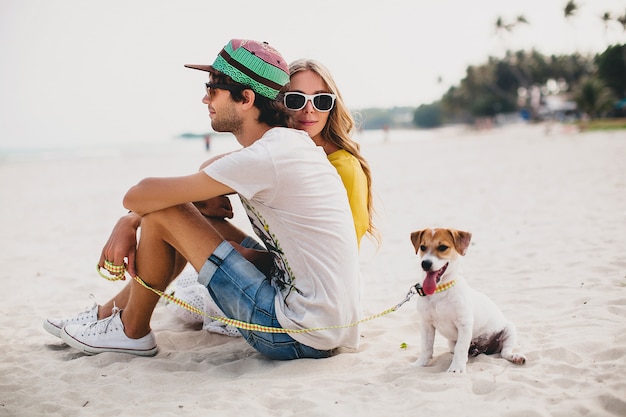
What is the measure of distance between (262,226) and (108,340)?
1412 mm

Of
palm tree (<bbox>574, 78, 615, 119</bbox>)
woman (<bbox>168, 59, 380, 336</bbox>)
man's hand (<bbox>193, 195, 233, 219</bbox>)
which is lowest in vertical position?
man's hand (<bbox>193, 195, 233, 219</bbox>)

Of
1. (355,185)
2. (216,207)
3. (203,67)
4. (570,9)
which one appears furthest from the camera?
(570,9)

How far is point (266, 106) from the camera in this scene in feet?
11.0

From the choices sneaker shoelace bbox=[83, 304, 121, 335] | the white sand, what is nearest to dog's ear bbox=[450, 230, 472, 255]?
the white sand

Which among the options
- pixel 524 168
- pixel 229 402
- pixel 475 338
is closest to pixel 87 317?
pixel 229 402

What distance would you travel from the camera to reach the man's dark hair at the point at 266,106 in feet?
10.7

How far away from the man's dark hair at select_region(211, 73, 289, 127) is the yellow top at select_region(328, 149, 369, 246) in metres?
0.47

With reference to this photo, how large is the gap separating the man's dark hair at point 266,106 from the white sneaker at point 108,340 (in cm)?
167

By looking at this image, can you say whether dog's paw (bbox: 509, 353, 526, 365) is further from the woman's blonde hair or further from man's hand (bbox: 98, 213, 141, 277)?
man's hand (bbox: 98, 213, 141, 277)

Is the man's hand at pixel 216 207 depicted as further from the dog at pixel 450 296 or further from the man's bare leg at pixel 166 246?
the dog at pixel 450 296

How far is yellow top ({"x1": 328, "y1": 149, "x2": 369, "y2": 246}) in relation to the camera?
3555 mm

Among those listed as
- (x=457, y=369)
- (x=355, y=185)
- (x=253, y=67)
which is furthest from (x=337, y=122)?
(x=457, y=369)

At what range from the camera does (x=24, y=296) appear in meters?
5.46

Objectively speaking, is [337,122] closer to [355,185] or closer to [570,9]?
[355,185]
